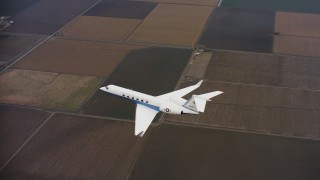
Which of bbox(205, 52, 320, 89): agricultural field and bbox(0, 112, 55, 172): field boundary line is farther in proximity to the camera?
bbox(205, 52, 320, 89): agricultural field

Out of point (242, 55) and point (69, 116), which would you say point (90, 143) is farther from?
point (242, 55)

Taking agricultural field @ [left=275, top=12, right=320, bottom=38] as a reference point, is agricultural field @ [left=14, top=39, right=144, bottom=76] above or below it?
above

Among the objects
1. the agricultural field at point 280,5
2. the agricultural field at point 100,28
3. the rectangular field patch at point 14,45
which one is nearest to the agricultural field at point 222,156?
the agricultural field at point 100,28

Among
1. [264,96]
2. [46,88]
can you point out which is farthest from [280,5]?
[46,88]

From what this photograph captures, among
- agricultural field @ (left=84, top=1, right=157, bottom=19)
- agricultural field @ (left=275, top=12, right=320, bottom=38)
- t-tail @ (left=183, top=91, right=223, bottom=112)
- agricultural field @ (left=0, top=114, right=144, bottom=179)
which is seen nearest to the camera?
agricultural field @ (left=0, top=114, right=144, bottom=179)

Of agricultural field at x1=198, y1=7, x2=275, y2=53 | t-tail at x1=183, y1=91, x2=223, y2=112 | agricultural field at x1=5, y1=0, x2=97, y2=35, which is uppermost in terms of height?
t-tail at x1=183, y1=91, x2=223, y2=112

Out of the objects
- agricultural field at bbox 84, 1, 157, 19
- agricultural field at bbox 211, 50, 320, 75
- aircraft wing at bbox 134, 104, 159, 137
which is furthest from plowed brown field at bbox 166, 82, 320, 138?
agricultural field at bbox 84, 1, 157, 19

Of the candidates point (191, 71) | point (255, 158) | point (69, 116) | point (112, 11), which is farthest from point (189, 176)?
point (112, 11)

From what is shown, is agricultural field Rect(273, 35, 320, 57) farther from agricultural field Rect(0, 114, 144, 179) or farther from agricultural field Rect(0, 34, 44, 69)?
agricultural field Rect(0, 34, 44, 69)

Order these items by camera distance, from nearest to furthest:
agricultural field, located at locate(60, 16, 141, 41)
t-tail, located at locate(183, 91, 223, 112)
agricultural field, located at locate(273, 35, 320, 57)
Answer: t-tail, located at locate(183, 91, 223, 112), agricultural field, located at locate(273, 35, 320, 57), agricultural field, located at locate(60, 16, 141, 41)
